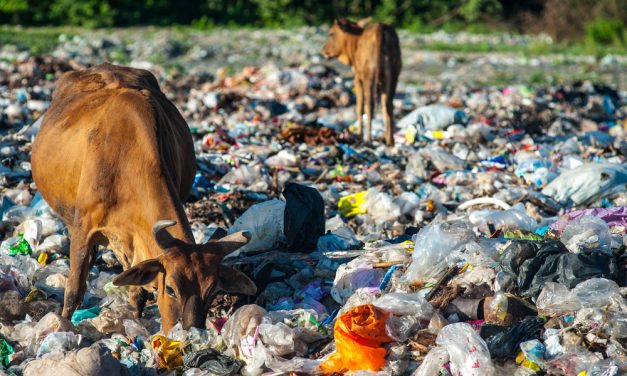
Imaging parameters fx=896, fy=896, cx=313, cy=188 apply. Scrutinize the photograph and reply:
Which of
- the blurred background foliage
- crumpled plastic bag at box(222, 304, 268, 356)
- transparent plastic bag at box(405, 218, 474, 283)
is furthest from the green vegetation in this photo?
crumpled plastic bag at box(222, 304, 268, 356)

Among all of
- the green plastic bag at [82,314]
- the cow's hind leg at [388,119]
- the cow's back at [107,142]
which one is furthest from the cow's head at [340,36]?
the green plastic bag at [82,314]

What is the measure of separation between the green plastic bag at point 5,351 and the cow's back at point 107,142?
89 centimetres

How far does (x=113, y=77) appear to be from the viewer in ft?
20.5

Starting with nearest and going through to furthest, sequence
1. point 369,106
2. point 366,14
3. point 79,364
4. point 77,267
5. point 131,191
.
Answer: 1. point 79,364
2. point 131,191
3. point 77,267
4. point 369,106
5. point 366,14

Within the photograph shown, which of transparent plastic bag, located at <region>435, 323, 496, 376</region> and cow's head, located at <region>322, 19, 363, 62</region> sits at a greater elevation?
cow's head, located at <region>322, 19, 363, 62</region>

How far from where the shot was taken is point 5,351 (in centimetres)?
507

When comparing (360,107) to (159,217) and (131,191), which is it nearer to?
(131,191)

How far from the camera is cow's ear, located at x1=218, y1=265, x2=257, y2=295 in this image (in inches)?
189

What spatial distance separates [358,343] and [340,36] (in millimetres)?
9031

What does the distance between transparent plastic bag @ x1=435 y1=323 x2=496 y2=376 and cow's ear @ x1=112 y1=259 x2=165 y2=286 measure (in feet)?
5.03

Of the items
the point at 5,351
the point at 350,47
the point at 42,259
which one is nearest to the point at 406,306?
the point at 5,351

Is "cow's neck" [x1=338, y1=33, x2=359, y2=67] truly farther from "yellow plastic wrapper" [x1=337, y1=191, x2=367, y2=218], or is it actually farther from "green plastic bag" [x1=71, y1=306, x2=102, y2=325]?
"green plastic bag" [x1=71, y1=306, x2=102, y2=325]

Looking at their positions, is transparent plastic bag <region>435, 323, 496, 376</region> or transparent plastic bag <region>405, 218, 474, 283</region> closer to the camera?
transparent plastic bag <region>435, 323, 496, 376</region>

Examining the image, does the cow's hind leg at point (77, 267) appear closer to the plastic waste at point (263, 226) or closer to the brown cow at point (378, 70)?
the plastic waste at point (263, 226)
